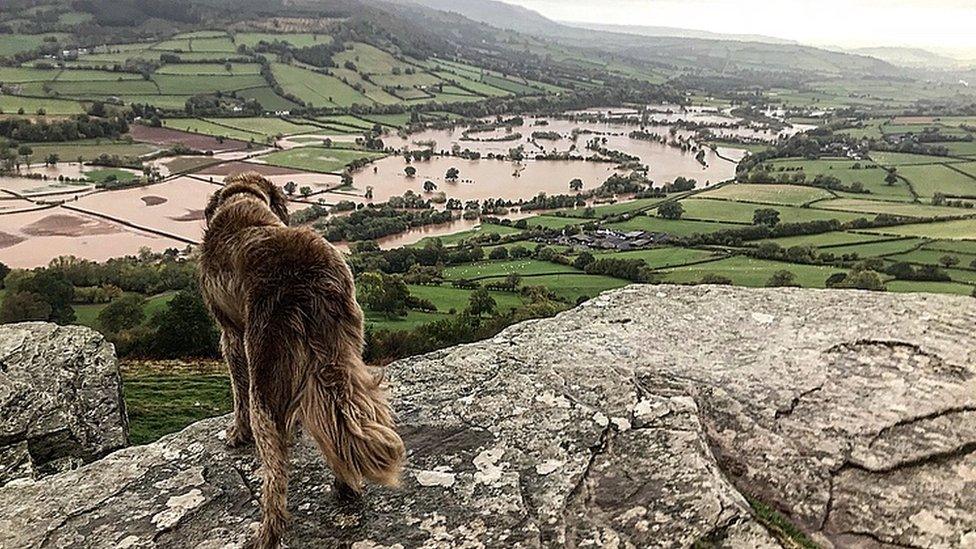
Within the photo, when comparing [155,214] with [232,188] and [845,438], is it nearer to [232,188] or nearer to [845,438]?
[232,188]

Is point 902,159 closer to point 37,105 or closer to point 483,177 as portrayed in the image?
point 483,177

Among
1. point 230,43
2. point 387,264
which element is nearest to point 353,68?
point 230,43

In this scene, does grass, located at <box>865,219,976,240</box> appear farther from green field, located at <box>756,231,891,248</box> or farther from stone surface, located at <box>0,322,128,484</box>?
stone surface, located at <box>0,322,128,484</box>

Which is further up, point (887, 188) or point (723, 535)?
point (723, 535)

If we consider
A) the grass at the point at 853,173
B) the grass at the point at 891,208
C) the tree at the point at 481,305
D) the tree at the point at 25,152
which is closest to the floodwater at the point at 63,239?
the tree at the point at 25,152

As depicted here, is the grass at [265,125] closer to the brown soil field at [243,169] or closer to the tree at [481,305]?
the brown soil field at [243,169]

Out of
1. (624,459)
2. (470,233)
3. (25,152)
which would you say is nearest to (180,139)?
(25,152)
